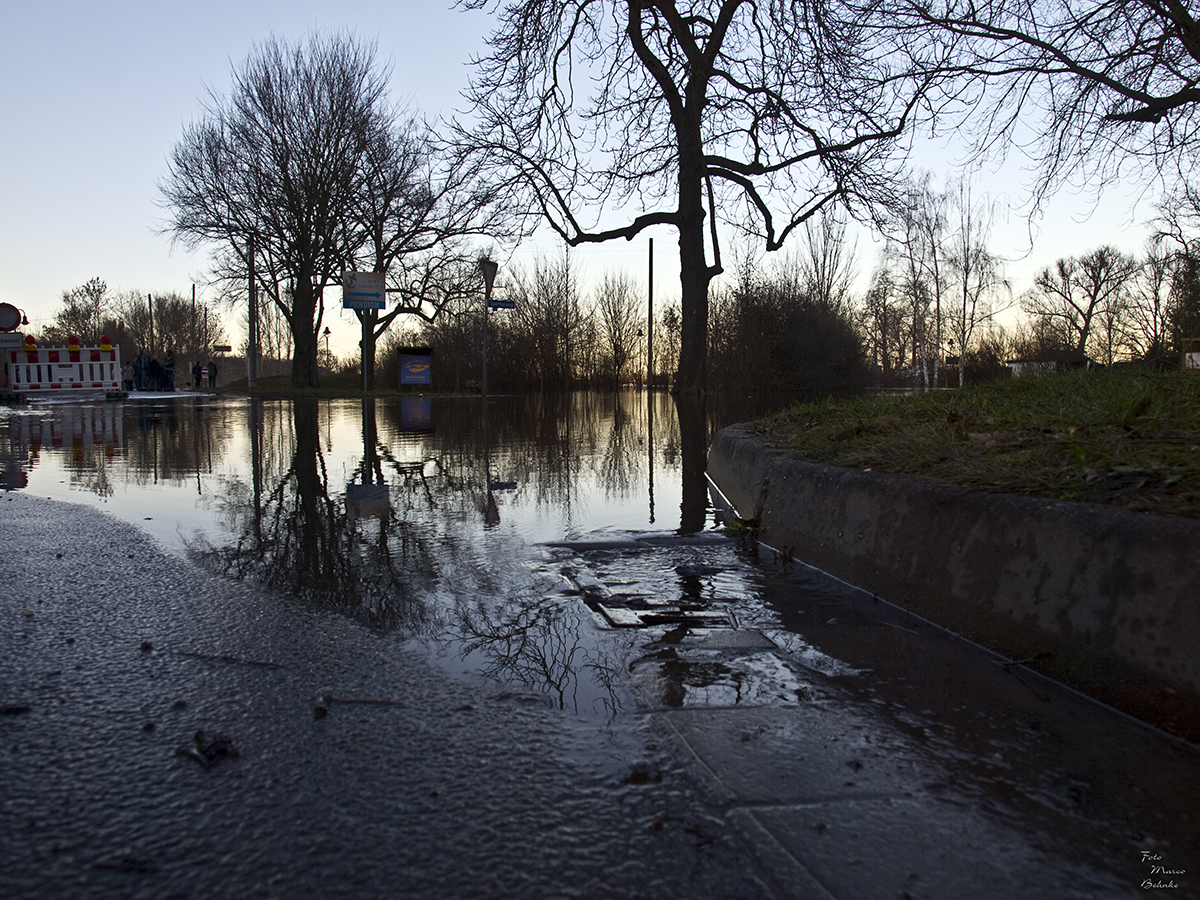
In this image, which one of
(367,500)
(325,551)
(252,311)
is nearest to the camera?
(325,551)

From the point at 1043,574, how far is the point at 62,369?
2515cm

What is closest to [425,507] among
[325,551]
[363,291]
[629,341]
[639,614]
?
[325,551]

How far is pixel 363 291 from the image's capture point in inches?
1218

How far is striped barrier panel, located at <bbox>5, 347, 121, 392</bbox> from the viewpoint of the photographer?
21.2m

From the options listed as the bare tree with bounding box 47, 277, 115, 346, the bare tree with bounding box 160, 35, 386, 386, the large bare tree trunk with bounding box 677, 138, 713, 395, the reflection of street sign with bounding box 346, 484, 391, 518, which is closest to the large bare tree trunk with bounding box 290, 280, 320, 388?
the bare tree with bounding box 160, 35, 386, 386

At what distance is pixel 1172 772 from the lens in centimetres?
188

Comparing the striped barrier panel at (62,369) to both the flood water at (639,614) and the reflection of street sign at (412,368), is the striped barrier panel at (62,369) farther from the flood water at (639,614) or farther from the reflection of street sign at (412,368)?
the flood water at (639,614)

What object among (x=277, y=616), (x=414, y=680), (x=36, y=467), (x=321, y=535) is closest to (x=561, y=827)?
(x=414, y=680)

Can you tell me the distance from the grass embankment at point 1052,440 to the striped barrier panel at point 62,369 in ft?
73.1

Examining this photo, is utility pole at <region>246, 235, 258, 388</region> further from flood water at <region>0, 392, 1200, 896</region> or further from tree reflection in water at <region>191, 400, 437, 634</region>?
tree reflection in water at <region>191, 400, 437, 634</region>

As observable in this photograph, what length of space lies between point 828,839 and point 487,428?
10699 millimetres

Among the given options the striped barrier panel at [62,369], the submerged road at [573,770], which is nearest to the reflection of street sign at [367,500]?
the submerged road at [573,770]

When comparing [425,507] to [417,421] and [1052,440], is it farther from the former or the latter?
[417,421]

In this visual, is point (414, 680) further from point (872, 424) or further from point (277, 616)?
point (872, 424)
